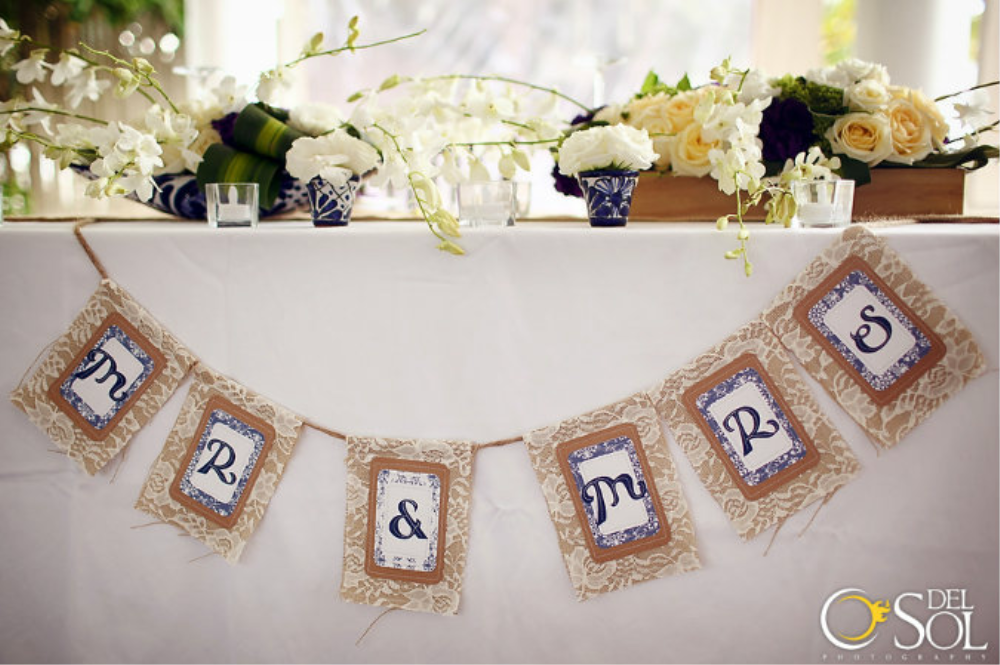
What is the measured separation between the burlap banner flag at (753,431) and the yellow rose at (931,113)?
474mm

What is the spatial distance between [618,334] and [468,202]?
27 centimetres

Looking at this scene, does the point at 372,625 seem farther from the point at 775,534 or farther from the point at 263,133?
the point at 263,133

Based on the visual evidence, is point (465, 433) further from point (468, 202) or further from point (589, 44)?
point (589, 44)

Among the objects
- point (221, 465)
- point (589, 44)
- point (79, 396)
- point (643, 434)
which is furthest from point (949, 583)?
point (589, 44)

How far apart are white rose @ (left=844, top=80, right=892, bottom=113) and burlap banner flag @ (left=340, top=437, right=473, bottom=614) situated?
2.37 feet

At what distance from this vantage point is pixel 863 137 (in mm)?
1011

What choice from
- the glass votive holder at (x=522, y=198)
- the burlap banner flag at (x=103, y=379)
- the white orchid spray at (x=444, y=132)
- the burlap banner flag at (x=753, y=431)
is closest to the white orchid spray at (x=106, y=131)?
the burlap banner flag at (x=103, y=379)

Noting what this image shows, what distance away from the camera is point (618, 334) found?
2.76ft

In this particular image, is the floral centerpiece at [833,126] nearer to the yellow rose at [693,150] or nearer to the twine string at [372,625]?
the yellow rose at [693,150]

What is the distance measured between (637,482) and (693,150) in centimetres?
48

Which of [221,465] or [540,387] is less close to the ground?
[540,387]

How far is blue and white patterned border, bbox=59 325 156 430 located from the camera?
0.95 metres

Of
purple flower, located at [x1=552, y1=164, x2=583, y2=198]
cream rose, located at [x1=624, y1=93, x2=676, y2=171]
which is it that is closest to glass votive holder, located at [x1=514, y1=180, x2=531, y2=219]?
purple flower, located at [x1=552, y1=164, x2=583, y2=198]
